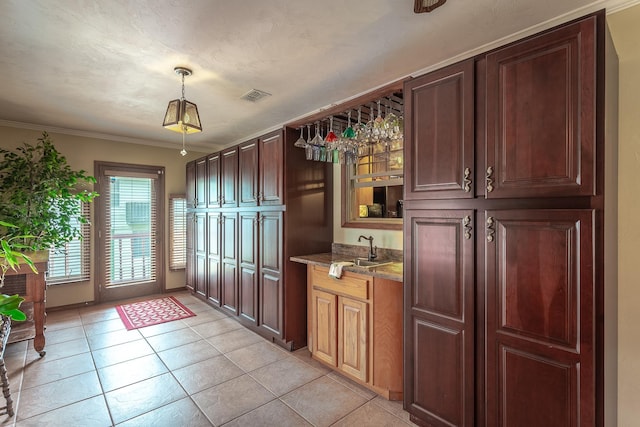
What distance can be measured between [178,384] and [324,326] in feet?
4.12

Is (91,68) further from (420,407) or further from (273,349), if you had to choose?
(420,407)

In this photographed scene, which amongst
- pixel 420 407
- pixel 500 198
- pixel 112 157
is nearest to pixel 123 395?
pixel 420 407

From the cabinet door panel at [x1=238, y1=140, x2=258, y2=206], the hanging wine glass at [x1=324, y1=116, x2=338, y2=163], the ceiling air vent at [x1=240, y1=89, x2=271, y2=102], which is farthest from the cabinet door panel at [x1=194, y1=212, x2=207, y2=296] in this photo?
the hanging wine glass at [x1=324, y1=116, x2=338, y2=163]

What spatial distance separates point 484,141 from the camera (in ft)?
5.64

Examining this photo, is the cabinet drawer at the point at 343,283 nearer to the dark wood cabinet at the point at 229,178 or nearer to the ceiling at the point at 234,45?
the dark wood cabinet at the point at 229,178

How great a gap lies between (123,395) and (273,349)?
4.22 ft

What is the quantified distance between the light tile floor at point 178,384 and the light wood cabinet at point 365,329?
5.0 inches

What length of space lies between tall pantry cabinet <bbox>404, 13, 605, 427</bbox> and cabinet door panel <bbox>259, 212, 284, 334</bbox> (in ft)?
4.86

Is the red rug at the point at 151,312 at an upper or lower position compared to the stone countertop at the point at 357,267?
lower

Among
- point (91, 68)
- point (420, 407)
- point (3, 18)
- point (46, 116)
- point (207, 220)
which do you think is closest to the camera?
point (3, 18)

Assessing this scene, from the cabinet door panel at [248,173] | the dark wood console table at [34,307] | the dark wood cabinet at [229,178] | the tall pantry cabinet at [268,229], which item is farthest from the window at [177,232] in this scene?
the dark wood console table at [34,307]

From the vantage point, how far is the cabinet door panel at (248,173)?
11.5ft

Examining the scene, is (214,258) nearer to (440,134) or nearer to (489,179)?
(440,134)

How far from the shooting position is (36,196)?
3.73 metres
